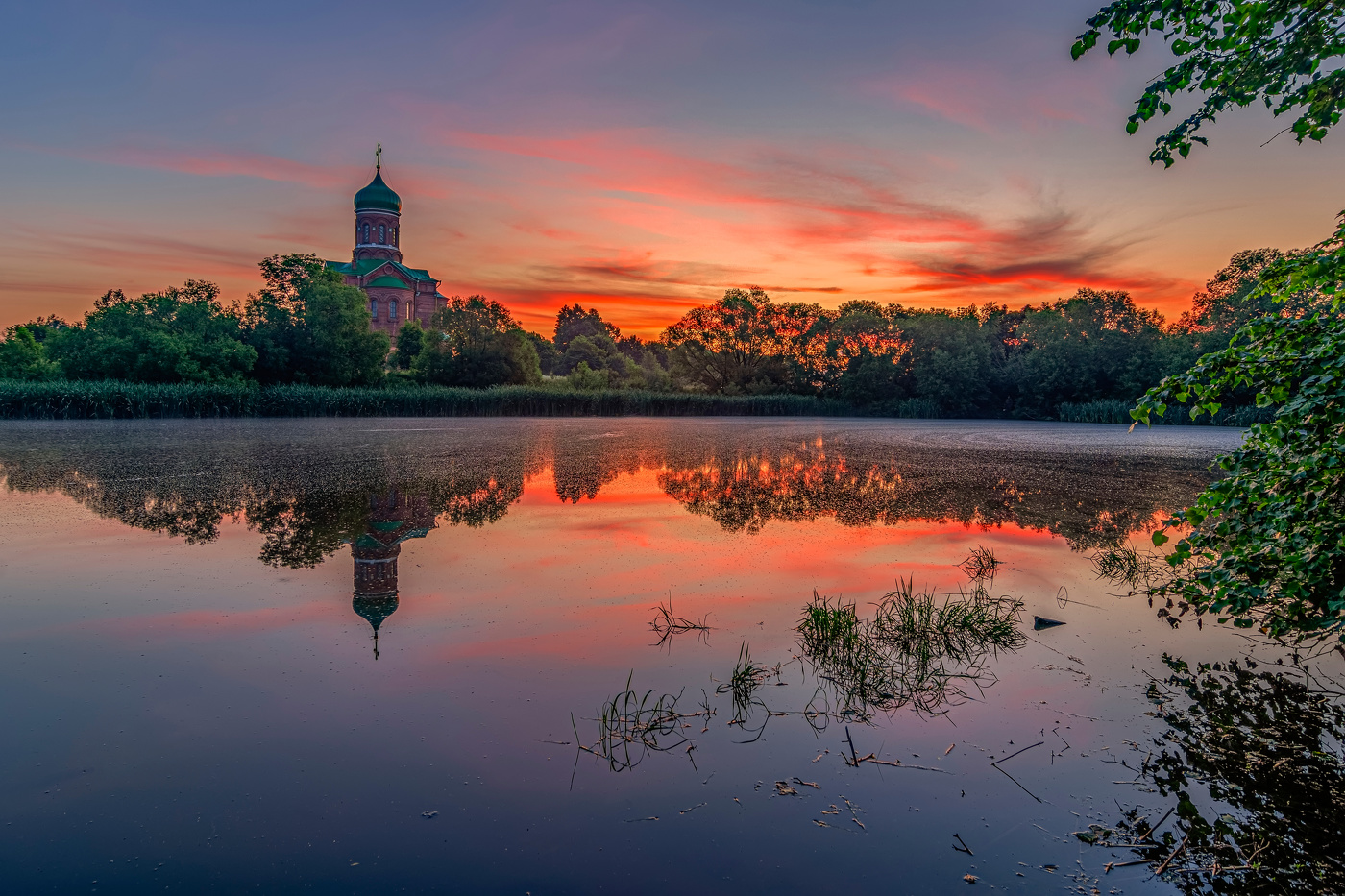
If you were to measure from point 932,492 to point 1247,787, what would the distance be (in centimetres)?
844

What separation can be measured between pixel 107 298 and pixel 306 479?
55.9 metres

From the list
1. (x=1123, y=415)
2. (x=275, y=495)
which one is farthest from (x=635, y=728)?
(x=1123, y=415)

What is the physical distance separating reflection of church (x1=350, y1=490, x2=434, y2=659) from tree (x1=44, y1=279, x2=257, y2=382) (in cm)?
3507

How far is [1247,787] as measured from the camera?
2.70 metres

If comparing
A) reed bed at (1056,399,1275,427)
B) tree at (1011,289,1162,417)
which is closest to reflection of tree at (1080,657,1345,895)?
reed bed at (1056,399,1275,427)

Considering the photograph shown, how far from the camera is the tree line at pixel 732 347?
3988 cm

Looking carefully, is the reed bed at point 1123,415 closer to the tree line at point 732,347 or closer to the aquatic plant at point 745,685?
the tree line at point 732,347

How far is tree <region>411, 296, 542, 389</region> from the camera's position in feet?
156

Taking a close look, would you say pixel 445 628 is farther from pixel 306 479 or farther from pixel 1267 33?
pixel 306 479

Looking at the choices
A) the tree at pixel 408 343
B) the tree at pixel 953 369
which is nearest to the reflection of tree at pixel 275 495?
the tree at pixel 953 369

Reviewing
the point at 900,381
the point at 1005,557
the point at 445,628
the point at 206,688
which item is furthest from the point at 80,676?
the point at 900,381

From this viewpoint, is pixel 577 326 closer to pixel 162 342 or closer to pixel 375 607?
pixel 162 342

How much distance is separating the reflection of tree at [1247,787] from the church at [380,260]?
65.5 metres

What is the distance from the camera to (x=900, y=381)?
164 ft
